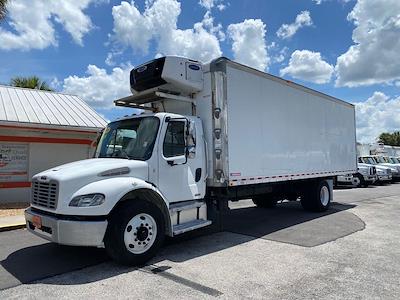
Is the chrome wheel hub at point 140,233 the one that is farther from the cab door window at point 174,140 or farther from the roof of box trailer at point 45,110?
the roof of box trailer at point 45,110

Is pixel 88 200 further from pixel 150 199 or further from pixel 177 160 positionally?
pixel 177 160

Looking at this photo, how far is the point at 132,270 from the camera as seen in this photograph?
19.2 ft

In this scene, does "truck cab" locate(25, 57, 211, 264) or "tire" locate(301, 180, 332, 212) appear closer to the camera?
"truck cab" locate(25, 57, 211, 264)

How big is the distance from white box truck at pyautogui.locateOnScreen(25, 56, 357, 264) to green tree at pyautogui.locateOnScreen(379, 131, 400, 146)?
270 feet

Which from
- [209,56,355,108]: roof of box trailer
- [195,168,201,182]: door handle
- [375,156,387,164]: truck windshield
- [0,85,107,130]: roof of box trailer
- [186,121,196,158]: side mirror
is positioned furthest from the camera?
[375,156,387,164]: truck windshield

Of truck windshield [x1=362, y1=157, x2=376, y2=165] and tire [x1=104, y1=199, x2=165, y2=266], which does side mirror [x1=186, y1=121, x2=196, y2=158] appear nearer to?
tire [x1=104, y1=199, x2=165, y2=266]

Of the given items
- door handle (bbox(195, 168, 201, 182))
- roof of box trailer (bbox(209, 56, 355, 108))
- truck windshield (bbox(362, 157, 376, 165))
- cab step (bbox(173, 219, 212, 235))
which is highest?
roof of box trailer (bbox(209, 56, 355, 108))

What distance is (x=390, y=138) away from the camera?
8512 centimetres

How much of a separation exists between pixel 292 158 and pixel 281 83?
2.03 metres

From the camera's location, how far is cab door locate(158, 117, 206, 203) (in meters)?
6.84

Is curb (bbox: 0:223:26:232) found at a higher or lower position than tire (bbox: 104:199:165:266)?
lower

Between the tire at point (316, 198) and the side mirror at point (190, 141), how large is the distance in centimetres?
596

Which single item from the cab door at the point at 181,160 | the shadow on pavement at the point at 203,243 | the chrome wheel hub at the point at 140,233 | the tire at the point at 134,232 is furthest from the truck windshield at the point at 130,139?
the shadow on pavement at the point at 203,243

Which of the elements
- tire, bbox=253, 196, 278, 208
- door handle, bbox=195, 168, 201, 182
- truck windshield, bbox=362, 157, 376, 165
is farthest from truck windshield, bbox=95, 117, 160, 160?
truck windshield, bbox=362, 157, 376, 165
